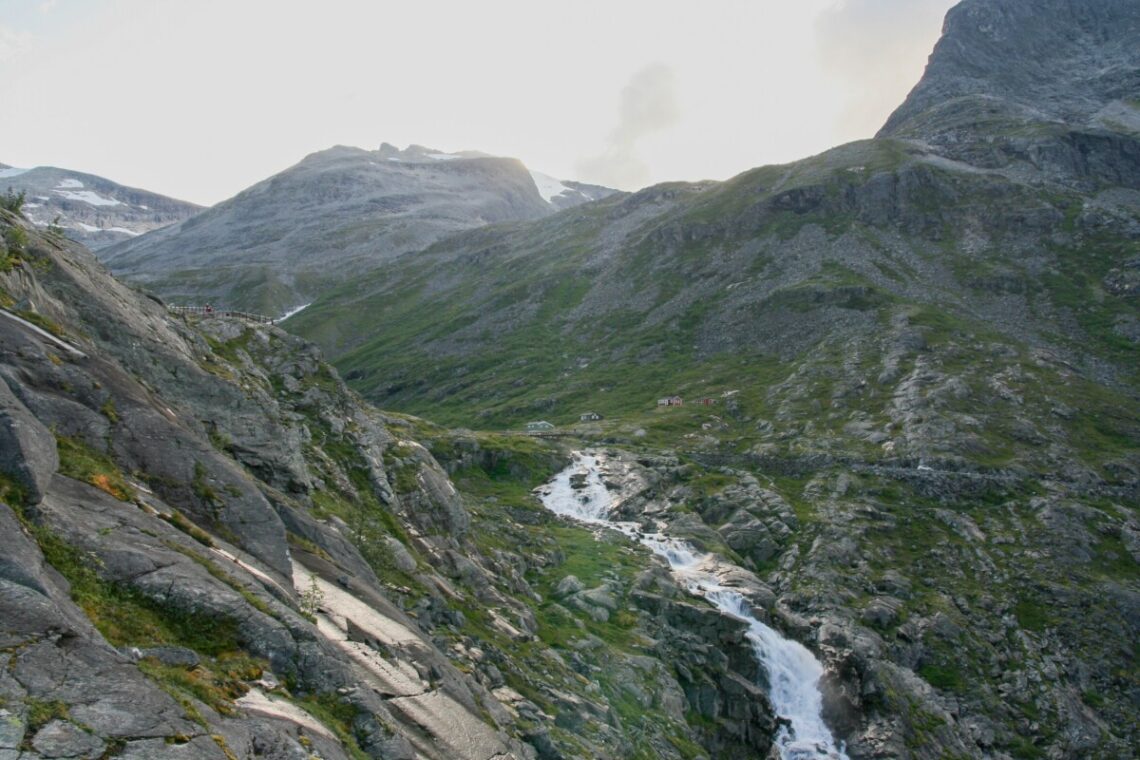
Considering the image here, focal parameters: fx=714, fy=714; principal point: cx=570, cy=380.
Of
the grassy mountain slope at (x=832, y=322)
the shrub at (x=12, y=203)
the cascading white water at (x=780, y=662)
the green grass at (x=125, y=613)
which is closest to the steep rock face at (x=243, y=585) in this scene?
the green grass at (x=125, y=613)

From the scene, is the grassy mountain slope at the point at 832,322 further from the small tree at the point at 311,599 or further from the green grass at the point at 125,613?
the green grass at the point at 125,613

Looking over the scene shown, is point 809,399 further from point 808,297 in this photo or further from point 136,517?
point 136,517

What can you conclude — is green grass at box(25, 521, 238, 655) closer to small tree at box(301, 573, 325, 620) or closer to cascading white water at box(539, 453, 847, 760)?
small tree at box(301, 573, 325, 620)

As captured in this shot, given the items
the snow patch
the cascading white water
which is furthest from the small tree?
the cascading white water

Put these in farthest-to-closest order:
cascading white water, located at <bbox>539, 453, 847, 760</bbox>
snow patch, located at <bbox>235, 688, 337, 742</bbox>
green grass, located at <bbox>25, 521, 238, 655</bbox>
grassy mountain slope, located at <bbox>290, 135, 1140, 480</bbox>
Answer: grassy mountain slope, located at <bbox>290, 135, 1140, 480</bbox>
cascading white water, located at <bbox>539, 453, 847, 760</bbox>
snow patch, located at <bbox>235, 688, 337, 742</bbox>
green grass, located at <bbox>25, 521, 238, 655</bbox>

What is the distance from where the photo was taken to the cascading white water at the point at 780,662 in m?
42.9

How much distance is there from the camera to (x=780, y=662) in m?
47.1

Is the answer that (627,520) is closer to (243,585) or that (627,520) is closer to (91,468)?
(243,585)

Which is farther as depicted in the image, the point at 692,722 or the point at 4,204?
the point at 692,722

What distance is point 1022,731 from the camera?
161 feet

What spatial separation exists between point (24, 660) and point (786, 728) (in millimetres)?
42193

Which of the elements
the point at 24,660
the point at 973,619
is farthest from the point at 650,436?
the point at 24,660

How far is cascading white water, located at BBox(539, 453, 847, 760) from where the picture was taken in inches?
1688

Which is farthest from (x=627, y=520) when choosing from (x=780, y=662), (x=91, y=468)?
(x=91, y=468)
